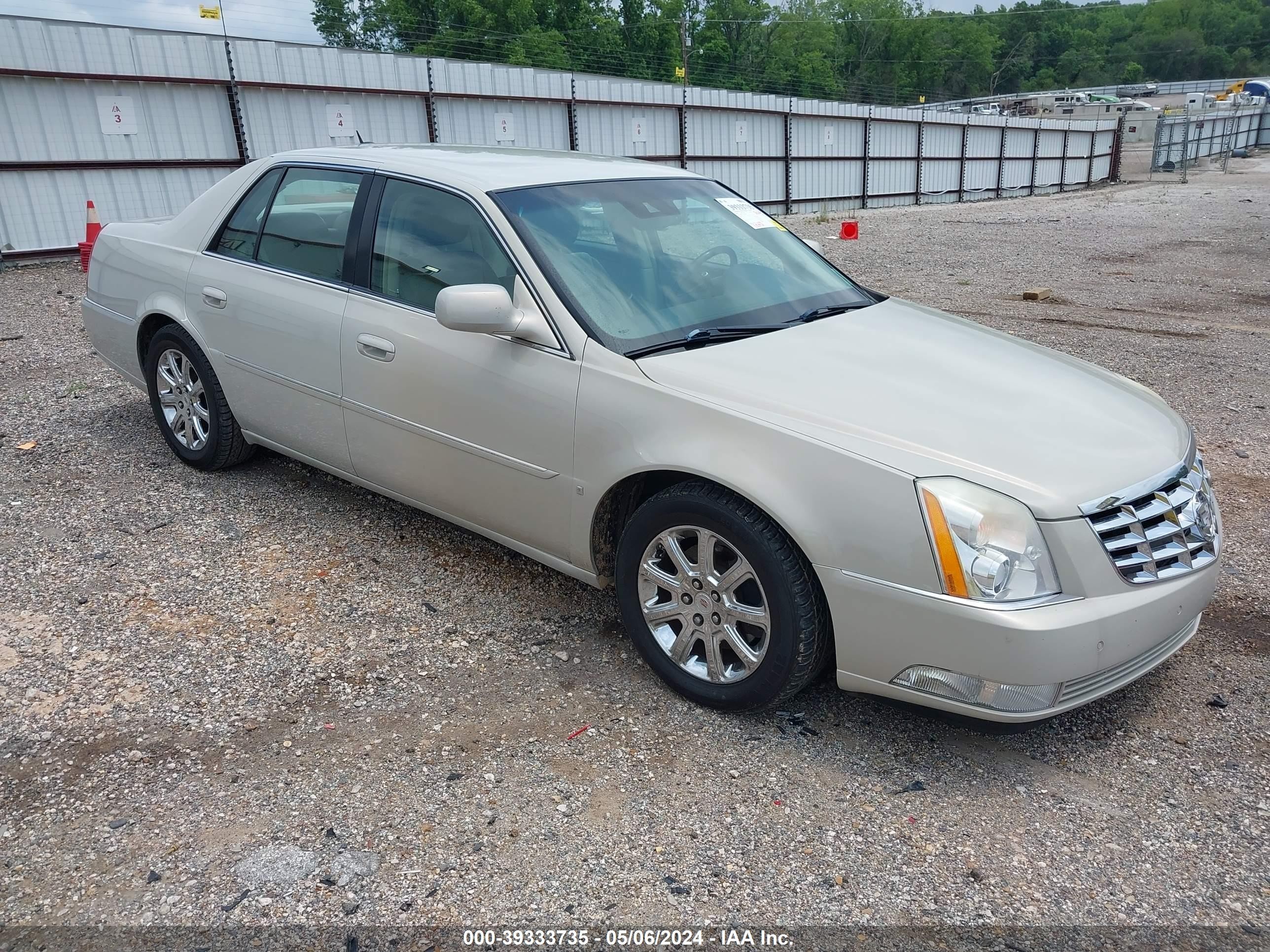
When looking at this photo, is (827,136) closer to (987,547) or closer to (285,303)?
(285,303)

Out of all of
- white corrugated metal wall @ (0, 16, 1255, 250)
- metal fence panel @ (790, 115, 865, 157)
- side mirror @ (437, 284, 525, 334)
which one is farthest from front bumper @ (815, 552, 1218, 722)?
metal fence panel @ (790, 115, 865, 157)

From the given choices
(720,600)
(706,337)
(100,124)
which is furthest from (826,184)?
(720,600)

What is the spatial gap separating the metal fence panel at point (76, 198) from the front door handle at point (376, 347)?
8.98m

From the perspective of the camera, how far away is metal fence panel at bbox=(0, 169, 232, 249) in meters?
11.9

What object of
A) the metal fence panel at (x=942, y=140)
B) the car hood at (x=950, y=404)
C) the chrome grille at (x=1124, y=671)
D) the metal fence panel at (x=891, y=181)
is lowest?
the metal fence panel at (x=891, y=181)

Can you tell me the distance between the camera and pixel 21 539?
435 centimetres

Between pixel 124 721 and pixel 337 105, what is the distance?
557 inches

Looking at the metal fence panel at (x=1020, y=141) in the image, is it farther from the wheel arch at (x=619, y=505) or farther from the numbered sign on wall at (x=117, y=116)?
the wheel arch at (x=619, y=505)

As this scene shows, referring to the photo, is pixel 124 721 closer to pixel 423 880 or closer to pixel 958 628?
pixel 423 880

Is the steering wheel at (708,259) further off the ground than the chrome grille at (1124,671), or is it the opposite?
the steering wheel at (708,259)

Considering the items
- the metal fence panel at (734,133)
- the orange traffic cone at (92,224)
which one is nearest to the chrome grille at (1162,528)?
the orange traffic cone at (92,224)

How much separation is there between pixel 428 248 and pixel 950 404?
2.06m

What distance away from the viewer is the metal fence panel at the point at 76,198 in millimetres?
11922

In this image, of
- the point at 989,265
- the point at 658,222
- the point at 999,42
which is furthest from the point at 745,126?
the point at 999,42
